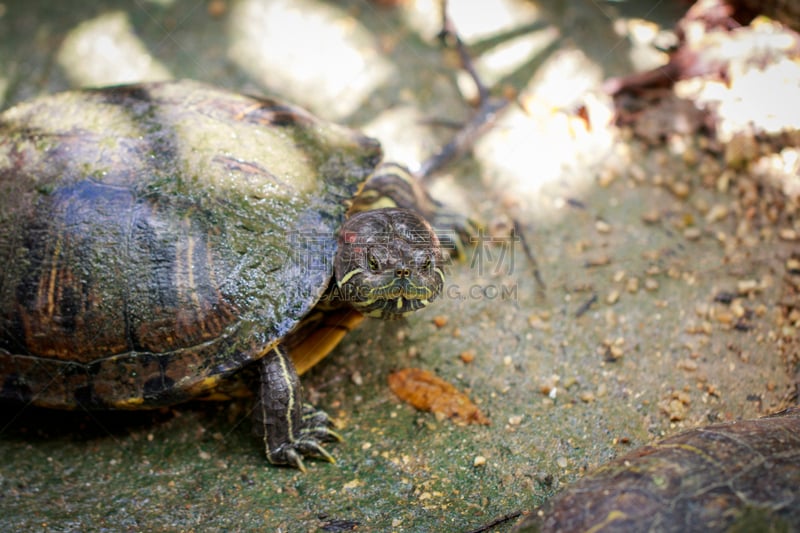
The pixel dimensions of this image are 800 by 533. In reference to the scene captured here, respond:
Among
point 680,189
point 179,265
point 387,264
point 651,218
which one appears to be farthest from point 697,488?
point 680,189

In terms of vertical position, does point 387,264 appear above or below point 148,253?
below

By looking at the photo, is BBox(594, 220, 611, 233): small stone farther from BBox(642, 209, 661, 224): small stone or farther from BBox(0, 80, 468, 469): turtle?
BBox(0, 80, 468, 469): turtle

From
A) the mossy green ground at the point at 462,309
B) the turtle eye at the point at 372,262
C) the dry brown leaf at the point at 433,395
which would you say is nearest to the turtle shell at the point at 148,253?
the turtle eye at the point at 372,262

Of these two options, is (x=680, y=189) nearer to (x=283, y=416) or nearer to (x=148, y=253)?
(x=283, y=416)

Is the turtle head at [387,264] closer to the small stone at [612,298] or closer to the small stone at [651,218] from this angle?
the small stone at [612,298]

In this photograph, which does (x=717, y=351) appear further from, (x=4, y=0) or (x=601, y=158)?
(x=4, y=0)
